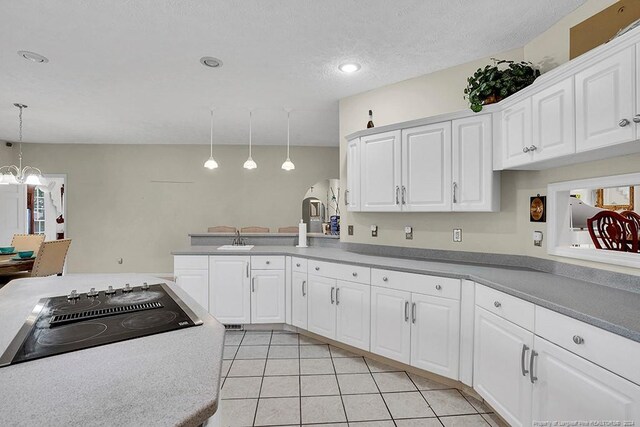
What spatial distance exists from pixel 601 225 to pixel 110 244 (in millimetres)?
7169

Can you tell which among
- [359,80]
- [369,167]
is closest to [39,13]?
[359,80]

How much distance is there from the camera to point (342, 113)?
366 cm

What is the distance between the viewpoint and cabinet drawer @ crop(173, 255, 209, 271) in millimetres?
3434

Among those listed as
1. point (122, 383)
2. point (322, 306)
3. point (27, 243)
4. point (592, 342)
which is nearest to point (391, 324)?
point (322, 306)

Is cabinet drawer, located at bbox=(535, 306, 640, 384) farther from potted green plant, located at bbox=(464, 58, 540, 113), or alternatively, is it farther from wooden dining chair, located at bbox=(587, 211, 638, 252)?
potted green plant, located at bbox=(464, 58, 540, 113)

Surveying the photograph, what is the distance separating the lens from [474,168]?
2461 mm

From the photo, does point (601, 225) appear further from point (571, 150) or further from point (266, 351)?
point (266, 351)

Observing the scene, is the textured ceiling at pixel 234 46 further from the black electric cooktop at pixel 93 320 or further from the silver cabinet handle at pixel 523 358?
the silver cabinet handle at pixel 523 358

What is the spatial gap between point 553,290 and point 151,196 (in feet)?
21.0

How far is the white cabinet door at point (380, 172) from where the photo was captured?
9.38 feet

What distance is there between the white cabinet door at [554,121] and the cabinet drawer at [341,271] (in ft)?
5.03

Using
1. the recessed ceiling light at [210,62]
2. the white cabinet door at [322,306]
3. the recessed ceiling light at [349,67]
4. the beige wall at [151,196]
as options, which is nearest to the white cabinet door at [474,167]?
the recessed ceiling light at [349,67]

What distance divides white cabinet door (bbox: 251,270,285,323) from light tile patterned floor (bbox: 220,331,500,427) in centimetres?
47

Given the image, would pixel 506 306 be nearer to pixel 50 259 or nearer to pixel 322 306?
pixel 322 306
